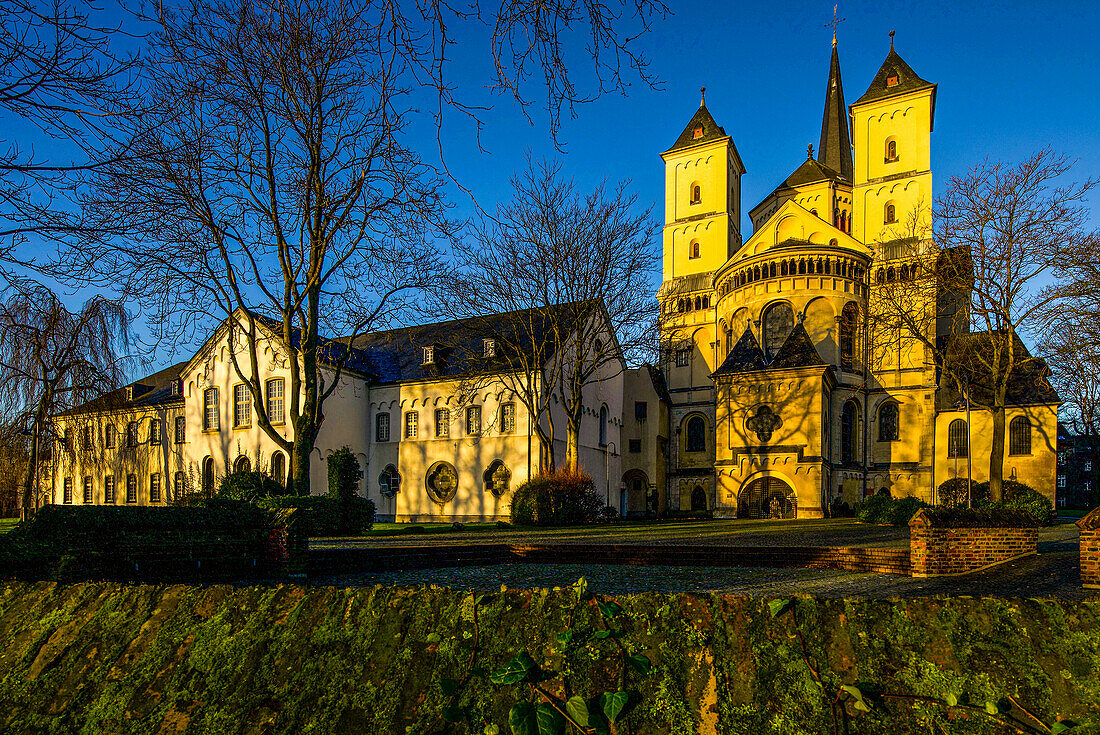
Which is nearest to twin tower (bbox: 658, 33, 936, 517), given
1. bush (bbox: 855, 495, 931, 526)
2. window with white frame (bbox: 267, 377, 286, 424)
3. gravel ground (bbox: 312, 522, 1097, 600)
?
bush (bbox: 855, 495, 931, 526)

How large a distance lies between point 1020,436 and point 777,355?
16.0m

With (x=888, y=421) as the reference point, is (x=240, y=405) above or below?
above

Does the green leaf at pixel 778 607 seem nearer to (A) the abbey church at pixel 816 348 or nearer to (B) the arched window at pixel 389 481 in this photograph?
(A) the abbey church at pixel 816 348

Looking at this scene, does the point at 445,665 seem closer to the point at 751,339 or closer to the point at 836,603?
the point at 836,603

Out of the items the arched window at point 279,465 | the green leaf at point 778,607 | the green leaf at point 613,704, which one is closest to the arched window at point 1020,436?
the arched window at point 279,465

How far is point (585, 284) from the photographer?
2791cm

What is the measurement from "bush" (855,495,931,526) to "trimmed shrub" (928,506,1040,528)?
1230 centimetres

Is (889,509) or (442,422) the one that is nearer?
(889,509)

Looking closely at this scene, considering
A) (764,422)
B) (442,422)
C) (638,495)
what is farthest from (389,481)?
(764,422)

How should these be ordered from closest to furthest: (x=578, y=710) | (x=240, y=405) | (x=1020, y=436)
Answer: (x=578, y=710) → (x=240, y=405) → (x=1020, y=436)

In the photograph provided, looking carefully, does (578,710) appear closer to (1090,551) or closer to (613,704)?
(613,704)

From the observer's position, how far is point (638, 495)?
47.8 metres

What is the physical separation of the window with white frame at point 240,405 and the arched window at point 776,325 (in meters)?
29.9

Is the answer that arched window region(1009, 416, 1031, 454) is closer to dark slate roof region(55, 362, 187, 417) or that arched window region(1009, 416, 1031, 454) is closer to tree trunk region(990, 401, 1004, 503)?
tree trunk region(990, 401, 1004, 503)
